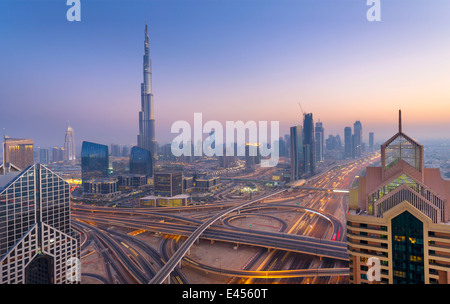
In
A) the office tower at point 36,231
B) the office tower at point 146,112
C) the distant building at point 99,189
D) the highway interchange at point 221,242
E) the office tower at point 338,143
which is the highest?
the office tower at point 146,112

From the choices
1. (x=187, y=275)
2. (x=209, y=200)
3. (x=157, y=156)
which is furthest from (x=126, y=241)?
(x=157, y=156)

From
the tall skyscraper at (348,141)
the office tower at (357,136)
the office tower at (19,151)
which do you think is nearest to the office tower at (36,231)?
the office tower at (19,151)

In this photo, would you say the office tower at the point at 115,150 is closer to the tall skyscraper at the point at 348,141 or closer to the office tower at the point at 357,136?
the tall skyscraper at the point at 348,141

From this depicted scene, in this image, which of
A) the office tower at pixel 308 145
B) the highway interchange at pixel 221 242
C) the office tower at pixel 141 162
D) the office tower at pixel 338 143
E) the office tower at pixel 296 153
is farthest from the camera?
the office tower at pixel 338 143

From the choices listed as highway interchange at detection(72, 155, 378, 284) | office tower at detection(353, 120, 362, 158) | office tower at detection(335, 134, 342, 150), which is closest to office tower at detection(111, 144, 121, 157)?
highway interchange at detection(72, 155, 378, 284)

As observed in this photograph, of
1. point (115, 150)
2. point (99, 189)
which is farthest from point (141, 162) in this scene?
point (115, 150)
